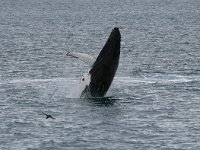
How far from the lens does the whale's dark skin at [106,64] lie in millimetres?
71312

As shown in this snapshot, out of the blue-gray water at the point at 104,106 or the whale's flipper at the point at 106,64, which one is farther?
the whale's flipper at the point at 106,64

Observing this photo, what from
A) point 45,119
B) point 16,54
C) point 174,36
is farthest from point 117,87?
point 174,36

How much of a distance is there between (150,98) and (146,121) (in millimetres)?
11982

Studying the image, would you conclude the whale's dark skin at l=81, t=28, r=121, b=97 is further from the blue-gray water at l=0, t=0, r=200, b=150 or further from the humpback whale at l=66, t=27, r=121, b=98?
the blue-gray water at l=0, t=0, r=200, b=150

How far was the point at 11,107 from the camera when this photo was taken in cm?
7738

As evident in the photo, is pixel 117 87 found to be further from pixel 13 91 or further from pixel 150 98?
pixel 13 91

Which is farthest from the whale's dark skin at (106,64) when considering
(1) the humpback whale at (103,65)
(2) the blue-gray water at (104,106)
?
(2) the blue-gray water at (104,106)

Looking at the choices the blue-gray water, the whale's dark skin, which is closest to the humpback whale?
the whale's dark skin

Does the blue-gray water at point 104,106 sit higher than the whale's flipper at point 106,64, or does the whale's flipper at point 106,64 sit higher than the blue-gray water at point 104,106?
the whale's flipper at point 106,64

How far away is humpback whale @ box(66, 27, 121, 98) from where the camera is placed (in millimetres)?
71125

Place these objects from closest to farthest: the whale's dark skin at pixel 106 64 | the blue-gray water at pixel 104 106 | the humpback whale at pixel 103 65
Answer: the blue-gray water at pixel 104 106 < the humpback whale at pixel 103 65 < the whale's dark skin at pixel 106 64

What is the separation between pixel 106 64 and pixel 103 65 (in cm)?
35

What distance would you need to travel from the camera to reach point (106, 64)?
238 feet

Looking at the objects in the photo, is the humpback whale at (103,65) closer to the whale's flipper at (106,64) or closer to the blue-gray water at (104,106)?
the whale's flipper at (106,64)
